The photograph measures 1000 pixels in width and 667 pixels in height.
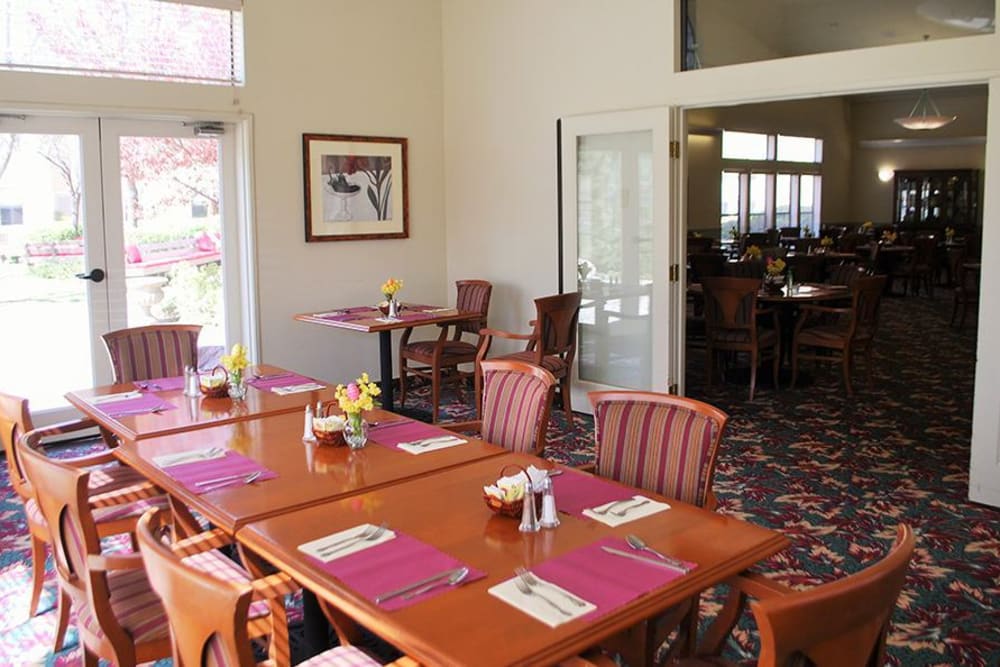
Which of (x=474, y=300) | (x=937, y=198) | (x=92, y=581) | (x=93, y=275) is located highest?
(x=937, y=198)

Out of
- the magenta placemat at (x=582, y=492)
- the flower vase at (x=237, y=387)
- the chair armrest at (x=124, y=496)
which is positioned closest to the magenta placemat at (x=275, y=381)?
the flower vase at (x=237, y=387)

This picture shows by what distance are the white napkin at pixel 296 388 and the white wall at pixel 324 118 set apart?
2755mm

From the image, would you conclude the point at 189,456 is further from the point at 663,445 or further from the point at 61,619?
the point at 663,445

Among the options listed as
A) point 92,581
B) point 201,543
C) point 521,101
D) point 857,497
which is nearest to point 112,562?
point 92,581

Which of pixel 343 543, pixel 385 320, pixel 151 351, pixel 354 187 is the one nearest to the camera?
pixel 343 543

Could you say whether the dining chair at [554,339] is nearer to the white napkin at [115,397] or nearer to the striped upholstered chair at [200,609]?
the white napkin at [115,397]

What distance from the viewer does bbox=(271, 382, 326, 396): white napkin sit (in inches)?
157

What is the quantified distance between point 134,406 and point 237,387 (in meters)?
0.42

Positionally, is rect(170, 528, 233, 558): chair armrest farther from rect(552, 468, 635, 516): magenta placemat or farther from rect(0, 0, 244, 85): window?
rect(0, 0, 244, 85): window

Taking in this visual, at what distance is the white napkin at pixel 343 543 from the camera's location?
212cm

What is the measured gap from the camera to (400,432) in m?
3.26

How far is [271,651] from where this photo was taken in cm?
223

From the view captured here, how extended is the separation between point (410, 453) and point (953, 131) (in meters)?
18.3

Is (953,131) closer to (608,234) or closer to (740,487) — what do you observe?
(608,234)
